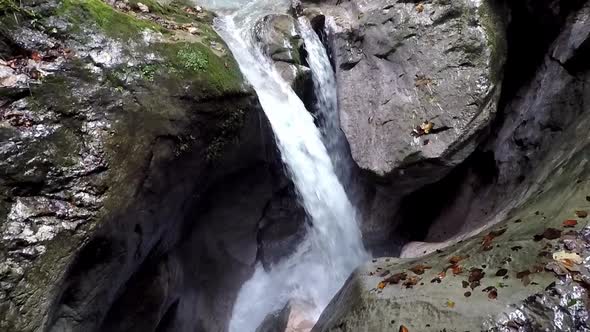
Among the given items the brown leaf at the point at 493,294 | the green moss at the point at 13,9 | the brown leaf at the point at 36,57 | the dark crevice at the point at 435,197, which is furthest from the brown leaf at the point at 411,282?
the green moss at the point at 13,9

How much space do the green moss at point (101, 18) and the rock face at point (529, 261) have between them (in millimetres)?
4094

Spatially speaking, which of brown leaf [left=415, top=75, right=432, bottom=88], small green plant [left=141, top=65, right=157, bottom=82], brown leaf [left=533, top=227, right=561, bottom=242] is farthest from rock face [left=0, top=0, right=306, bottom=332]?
brown leaf [left=533, top=227, right=561, bottom=242]

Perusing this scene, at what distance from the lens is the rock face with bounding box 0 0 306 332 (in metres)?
3.44

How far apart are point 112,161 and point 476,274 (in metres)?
3.61

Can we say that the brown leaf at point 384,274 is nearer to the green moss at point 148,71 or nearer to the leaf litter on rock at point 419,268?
the leaf litter on rock at point 419,268

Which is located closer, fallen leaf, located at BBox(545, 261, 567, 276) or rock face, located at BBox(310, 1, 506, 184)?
fallen leaf, located at BBox(545, 261, 567, 276)

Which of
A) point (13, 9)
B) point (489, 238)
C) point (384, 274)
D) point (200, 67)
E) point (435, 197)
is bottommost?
point (435, 197)

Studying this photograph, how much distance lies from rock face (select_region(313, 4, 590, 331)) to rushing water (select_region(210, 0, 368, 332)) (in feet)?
9.72

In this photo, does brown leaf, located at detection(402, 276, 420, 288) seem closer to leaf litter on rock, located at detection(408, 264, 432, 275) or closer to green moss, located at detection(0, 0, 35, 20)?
leaf litter on rock, located at detection(408, 264, 432, 275)

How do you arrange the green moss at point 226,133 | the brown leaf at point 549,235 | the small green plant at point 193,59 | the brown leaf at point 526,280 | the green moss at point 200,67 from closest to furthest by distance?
the brown leaf at point 526,280, the brown leaf at point 549,235, the green moss at point 200,67, the small green plant at point 193,59, the green moss at point 226,133

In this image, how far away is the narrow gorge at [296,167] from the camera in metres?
3.32

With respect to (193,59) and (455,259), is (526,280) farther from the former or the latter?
(193,59)

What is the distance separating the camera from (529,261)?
312 cm

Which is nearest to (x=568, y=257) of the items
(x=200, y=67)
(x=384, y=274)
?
(x=384, y=274)
